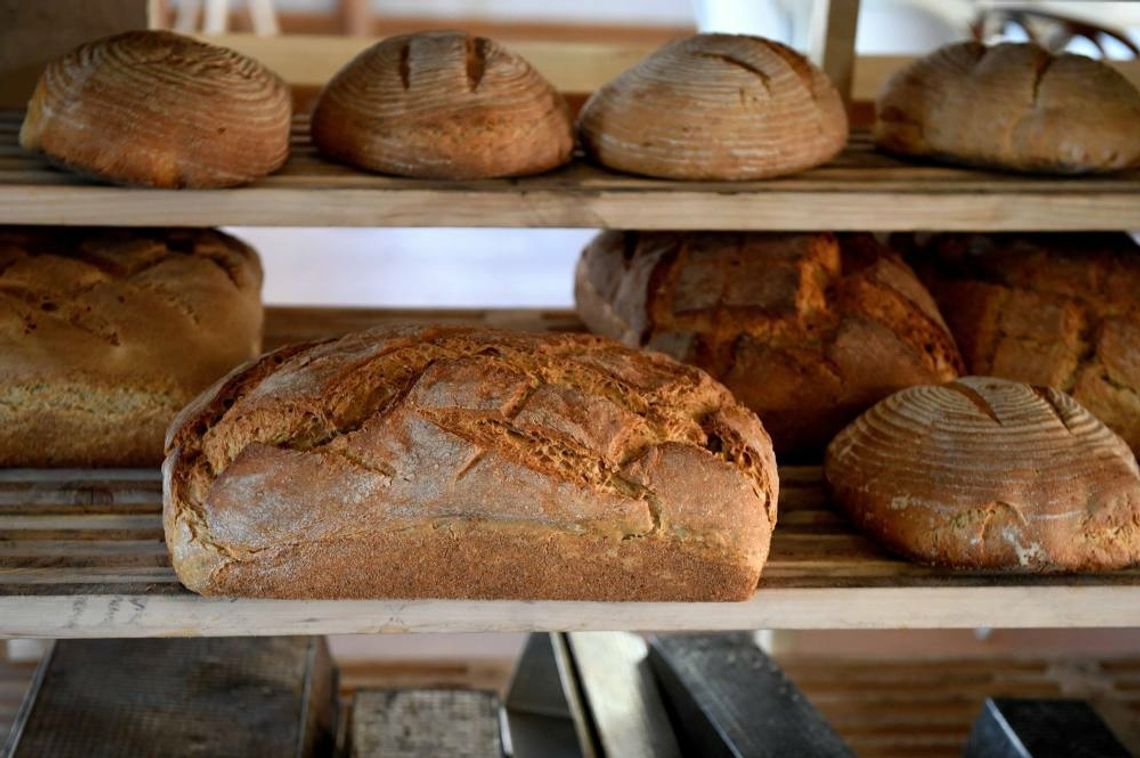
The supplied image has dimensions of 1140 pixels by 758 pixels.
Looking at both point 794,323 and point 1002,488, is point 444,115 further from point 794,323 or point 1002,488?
point 1002,488

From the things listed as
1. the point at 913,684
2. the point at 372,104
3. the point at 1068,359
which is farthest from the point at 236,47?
the point at 913,684

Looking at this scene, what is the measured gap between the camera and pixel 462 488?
4.52 feet

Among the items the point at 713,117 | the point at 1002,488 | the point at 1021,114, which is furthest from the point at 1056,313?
the point at 713,117

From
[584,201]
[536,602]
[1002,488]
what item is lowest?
[536,602]

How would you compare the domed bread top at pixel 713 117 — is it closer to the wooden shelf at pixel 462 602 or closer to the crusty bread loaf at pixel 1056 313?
the crusty bread loaf at pixel 1056 313

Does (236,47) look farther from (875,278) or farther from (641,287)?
(875,278)

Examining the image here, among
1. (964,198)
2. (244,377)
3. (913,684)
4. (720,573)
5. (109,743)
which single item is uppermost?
(964,198)

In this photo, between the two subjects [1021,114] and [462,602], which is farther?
[1021,114]

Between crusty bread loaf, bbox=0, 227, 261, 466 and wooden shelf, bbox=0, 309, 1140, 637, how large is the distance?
0.34ft

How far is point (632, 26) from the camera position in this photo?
8.37 metres

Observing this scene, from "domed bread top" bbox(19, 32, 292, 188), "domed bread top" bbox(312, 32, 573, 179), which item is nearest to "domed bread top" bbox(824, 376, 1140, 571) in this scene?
"domed bread top" bbox(312, 32, 573, 179)

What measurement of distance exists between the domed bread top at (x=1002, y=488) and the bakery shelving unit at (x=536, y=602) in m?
0.03

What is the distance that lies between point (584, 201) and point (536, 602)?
497mm

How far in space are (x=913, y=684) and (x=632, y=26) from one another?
654 cm
